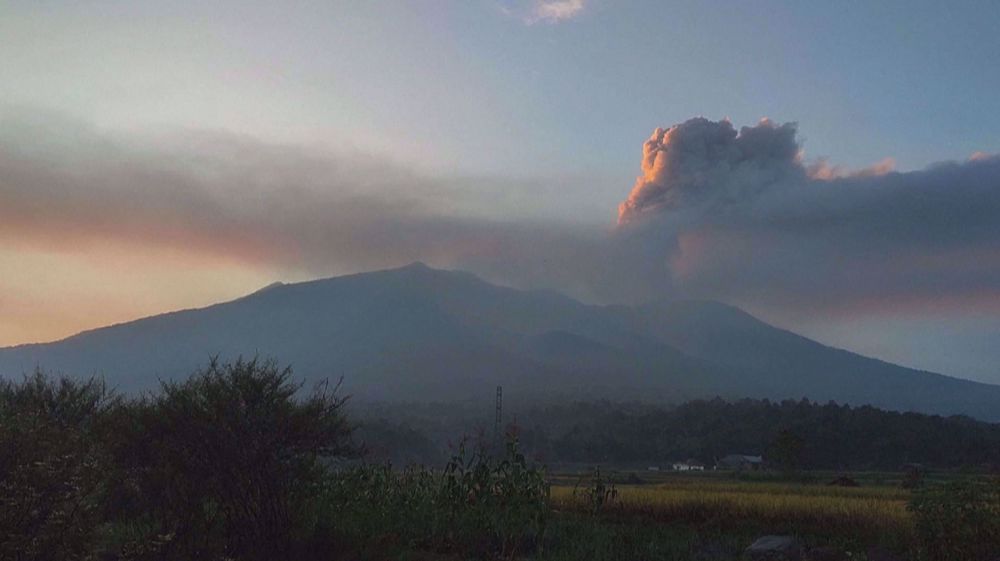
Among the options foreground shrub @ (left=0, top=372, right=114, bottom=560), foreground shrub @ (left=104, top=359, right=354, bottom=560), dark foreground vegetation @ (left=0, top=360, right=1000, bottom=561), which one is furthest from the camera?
foreground shrub @ (left=104, top=359, right=354, bottom=560)

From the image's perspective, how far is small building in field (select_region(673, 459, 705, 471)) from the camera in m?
75.5

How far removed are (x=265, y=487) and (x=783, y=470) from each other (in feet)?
166

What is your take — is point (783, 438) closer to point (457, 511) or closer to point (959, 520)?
point (457, 511)

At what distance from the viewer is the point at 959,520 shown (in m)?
10.2

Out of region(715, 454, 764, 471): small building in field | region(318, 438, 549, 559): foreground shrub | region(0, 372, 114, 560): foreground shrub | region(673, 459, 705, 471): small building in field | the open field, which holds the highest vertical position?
region(0, 372, 114, 560): foreground shrub

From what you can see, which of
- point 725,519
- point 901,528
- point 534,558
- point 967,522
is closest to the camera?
point 967,522

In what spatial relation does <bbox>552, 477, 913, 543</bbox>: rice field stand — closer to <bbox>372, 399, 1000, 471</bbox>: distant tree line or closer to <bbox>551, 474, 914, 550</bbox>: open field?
<bbox>551, 474, 914, 550</bbox>: open field

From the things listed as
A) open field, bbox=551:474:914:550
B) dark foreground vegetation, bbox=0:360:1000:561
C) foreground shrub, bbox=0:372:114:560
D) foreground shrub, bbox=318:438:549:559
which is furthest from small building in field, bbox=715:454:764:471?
foreground shrub, bbox=0:372:114:560

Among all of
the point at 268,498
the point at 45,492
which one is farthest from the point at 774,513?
the point at 45,492

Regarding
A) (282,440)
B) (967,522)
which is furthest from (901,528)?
(282,440)

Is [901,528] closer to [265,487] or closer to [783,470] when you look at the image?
[265,487]

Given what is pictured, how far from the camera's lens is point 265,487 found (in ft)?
42.3

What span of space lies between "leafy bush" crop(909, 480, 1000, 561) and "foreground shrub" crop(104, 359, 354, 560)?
8.54 meters

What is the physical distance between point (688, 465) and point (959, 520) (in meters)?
72.4
